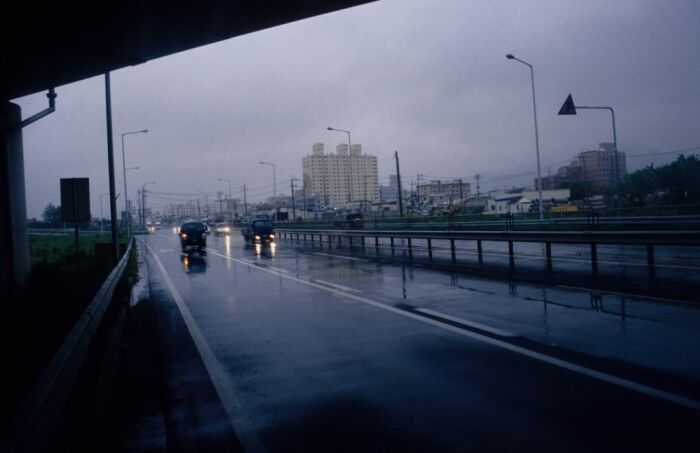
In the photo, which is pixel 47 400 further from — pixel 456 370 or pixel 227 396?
pixel 456 370

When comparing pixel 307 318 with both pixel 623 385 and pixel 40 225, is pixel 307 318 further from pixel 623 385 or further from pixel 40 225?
pixel 40 225

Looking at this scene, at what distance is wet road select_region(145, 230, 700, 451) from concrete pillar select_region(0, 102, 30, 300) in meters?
4.82

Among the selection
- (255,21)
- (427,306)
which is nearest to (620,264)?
(427,306)

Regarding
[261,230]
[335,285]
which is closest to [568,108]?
[335,285]

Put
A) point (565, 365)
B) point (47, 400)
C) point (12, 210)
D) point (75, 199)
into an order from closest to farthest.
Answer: point (47, 400), point (565, 365), point (12, 210), point (75, 199)

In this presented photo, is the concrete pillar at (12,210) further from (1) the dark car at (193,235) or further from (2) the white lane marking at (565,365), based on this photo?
(1) the dark car at (193,235)

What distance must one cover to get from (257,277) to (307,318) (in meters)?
7.67

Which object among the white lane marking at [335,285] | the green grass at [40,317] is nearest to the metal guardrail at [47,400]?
the green grass at [40,317]

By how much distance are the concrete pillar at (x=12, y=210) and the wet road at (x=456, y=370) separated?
482cm

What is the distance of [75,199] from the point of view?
16.2 meters

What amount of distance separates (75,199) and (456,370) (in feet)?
47.0

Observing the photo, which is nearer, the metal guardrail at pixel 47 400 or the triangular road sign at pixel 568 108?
the metal guardrail at pixel 47 400

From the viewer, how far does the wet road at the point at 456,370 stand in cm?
441

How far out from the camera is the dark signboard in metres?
16.1
